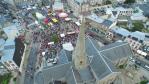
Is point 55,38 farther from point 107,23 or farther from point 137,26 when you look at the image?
point 137,26

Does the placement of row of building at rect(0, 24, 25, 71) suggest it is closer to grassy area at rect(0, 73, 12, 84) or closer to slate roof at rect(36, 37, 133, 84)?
grassy area at rect(0, 73, 12, 84)

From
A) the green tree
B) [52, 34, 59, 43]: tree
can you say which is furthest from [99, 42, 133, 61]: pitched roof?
[52, 34, 59, 43]: tree

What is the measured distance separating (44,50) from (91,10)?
28388 millimetres

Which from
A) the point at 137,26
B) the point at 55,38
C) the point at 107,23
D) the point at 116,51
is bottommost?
the point at 55,38

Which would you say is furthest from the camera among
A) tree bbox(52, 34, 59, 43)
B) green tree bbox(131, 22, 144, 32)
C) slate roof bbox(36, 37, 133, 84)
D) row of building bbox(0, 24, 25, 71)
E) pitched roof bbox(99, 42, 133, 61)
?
green tree bbox(131, 22, 144, 32)

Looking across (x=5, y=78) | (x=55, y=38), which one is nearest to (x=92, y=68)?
(x=55, y=38)

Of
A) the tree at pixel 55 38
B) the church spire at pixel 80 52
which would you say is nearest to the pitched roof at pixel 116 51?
the church spire at pixel 80 52

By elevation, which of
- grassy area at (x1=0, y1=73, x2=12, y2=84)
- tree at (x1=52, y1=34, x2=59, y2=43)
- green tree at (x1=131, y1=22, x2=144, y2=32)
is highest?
green tree at (x1=131, y1=22, x2=144, y2=32)

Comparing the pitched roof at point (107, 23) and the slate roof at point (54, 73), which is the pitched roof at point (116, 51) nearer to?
the slate roof at point (54, 73)

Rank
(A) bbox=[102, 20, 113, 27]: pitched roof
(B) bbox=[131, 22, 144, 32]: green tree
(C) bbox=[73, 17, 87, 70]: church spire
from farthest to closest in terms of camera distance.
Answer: (B) bbox=[131, 22, 144, 32]: green tree < (A) bbox=[102, 20, 113, 27]: pitched roof < (C) bbox=[73, 17, 87, 70]: church spire

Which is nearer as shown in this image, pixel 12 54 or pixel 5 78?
pixel 5 78

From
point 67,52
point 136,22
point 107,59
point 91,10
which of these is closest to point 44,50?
point 67,52

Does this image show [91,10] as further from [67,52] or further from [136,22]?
[67,52]

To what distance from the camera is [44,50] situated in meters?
59.3
